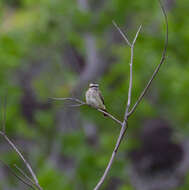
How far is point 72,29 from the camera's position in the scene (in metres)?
19.4

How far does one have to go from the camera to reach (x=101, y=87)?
18.0 meters

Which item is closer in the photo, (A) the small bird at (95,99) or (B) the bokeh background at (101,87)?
(A) the small bird at (95,99)

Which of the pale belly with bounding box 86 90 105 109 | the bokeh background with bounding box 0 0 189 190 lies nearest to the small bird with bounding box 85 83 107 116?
the pale belly with bounding box 86 90 105 109

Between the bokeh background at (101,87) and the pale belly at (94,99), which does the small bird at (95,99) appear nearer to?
the pale belly at (94,99)

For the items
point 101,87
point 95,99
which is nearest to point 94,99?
point 95,99

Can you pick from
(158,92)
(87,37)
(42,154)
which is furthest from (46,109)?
(158,92)

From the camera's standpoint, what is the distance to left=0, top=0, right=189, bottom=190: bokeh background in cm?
1731

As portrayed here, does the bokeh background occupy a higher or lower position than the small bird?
lower

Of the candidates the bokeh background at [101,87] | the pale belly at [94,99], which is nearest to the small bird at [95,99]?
the pale belly at [94,99]

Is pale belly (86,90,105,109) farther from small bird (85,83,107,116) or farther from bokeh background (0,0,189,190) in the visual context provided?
bokeh background (0,0,189,190)

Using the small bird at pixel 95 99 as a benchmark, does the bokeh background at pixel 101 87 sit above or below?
below

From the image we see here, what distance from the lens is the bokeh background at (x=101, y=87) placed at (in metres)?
17.3

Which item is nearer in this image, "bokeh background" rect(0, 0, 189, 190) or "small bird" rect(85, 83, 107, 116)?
"small bird" rect(85, 83, 107, 116)

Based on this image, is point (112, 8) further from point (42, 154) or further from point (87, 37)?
point (42, 154)
